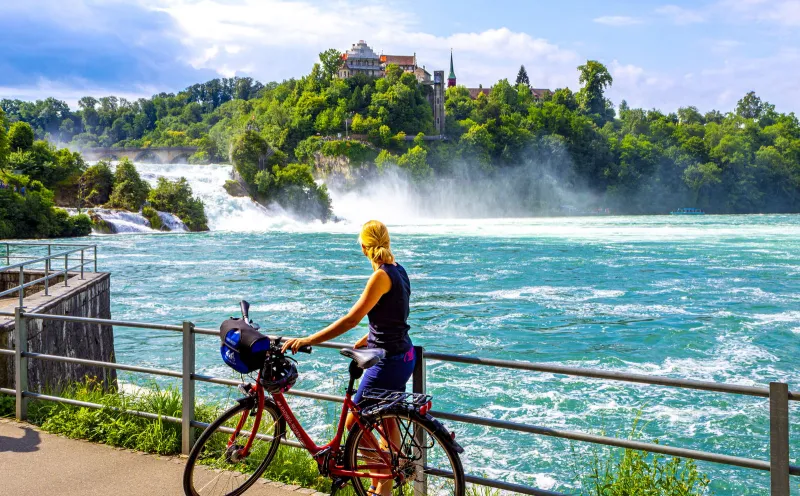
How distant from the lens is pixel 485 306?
27734 millimetres

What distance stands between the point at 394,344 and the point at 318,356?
579 inches

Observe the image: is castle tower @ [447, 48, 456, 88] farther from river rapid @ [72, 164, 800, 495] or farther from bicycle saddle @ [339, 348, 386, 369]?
bicycle saddle @ [339, 348, 386, 369]

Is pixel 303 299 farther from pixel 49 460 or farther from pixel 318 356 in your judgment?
pixel 49 460

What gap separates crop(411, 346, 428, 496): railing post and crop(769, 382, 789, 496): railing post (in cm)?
197

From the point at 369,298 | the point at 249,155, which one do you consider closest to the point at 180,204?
the point at 249,155

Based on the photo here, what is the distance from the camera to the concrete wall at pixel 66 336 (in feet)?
36.0

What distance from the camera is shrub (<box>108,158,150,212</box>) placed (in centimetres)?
7056

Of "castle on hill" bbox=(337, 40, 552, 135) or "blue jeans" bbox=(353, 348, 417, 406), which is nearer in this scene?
"blue jeans" bbox=(353, 348, 417, 406)

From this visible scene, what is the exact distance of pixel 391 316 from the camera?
4.91 m

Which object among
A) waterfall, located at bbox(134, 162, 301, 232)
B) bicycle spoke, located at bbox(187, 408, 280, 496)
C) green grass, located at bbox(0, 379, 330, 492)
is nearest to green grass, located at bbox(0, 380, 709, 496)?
green grass, located at bbox(0, 379, 330, 492)

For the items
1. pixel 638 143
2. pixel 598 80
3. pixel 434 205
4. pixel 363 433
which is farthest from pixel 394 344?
pixel 598 80

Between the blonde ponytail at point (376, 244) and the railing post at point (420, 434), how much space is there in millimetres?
665

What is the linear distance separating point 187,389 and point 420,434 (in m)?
2.11

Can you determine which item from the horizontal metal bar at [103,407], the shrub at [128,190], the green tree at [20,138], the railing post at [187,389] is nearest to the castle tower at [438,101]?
the shrub at [128,190]
